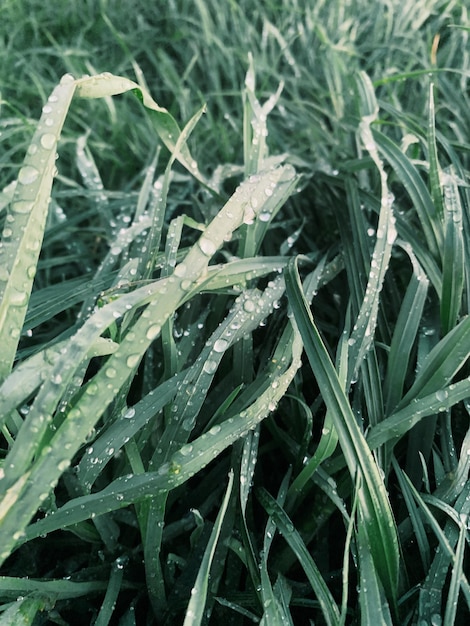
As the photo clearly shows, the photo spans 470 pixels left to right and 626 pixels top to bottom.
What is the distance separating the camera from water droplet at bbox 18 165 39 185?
0.60 m

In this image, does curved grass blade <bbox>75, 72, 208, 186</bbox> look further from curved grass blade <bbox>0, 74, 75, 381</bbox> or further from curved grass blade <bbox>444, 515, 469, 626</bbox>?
curved grass blade <bbox>444, 515, 469, 626</bbox>

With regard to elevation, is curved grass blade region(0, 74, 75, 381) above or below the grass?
above

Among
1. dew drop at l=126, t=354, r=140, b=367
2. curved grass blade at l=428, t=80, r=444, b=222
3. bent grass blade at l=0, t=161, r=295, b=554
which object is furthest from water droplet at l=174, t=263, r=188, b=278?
curved grass blade at l=428, t=80, r=444, b=222

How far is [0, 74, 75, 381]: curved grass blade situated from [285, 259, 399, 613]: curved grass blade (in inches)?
12.2

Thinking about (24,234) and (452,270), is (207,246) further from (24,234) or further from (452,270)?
(452,270)

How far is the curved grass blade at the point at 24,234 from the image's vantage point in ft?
1.89

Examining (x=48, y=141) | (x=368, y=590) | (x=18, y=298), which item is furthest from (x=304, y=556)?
(x=48, y=141)

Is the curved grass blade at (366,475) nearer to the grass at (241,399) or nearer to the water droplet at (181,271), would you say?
the grass at (241,399)

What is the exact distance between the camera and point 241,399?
2.35ft

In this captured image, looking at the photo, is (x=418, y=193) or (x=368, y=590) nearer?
(x=368, y=590)

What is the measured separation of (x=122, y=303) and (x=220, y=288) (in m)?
0.21

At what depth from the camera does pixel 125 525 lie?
0.74 m

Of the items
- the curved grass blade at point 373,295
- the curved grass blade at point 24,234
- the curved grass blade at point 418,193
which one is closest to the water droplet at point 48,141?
the curved grass blade at point 24,234

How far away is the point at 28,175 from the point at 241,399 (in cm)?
36
